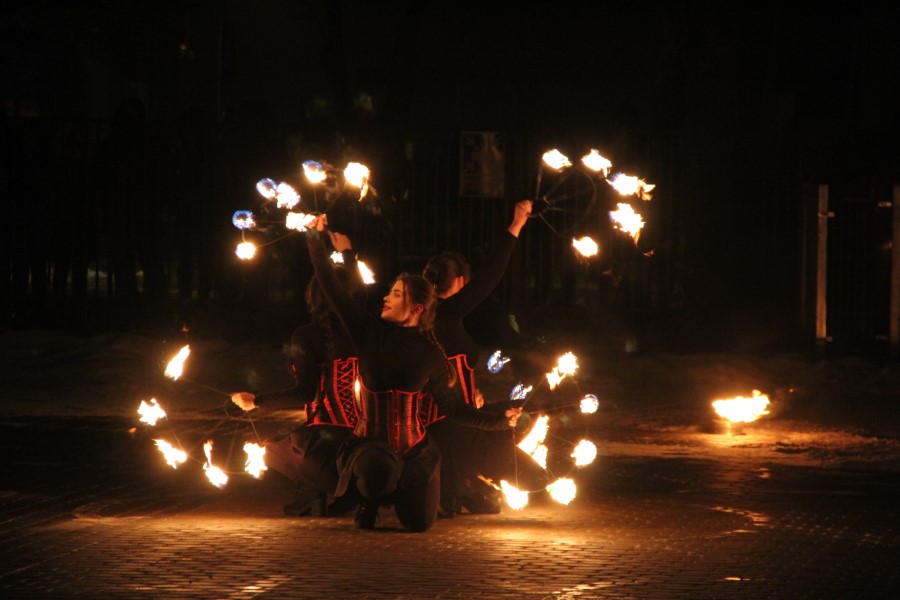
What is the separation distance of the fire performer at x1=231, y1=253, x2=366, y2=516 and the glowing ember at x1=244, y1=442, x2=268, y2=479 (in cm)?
8

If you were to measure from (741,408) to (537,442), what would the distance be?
4.50 m

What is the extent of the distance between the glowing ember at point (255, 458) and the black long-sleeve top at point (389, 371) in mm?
780

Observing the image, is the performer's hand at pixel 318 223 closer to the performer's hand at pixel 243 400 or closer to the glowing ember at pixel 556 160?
the performer's hand at pixel 243 400

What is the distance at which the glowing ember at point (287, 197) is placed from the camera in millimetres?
9016

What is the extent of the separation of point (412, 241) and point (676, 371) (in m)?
3.68

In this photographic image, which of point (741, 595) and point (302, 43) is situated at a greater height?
point (302, 43)

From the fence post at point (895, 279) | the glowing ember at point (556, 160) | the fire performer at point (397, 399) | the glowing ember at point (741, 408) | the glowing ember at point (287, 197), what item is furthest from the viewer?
the fence post at point (895, 279)

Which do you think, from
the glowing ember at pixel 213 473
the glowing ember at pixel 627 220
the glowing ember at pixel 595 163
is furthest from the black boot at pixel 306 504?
the glowing ember at pixel 595 163

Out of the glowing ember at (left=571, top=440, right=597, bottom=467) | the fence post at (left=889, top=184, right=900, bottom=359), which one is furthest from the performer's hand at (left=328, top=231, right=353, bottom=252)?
the fence post at (left=889, top=184, right=900, bottom=359)

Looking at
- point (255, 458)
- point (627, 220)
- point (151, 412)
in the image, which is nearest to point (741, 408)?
point (627, 220)

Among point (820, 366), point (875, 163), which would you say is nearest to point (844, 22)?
point (875, 163)

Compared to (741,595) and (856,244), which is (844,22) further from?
(741,595)

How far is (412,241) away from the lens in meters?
19.2

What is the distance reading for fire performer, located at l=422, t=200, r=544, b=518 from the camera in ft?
31.0
